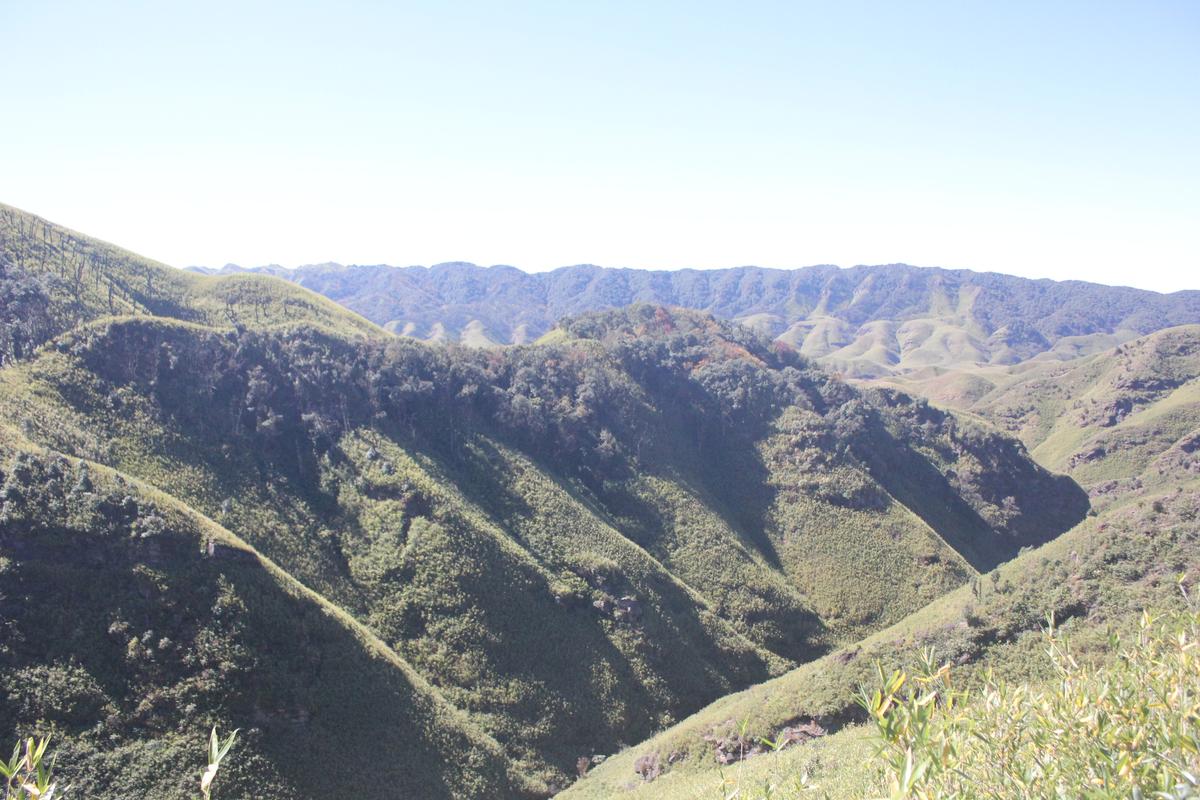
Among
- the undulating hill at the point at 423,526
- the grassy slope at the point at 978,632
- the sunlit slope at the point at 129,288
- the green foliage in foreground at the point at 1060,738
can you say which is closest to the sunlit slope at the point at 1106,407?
the undulating hill at the point at 423,526

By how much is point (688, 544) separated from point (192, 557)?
47831 mm

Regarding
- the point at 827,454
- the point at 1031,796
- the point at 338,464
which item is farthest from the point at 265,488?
the point at 827,454

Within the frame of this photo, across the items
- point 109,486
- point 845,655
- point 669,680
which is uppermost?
point 109,486

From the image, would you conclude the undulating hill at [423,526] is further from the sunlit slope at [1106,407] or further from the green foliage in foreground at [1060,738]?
the green foliage in foreground at [1060,738]

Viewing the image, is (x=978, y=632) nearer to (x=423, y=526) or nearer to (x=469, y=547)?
(x=469, y=547)

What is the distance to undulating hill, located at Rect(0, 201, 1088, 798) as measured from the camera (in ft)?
122

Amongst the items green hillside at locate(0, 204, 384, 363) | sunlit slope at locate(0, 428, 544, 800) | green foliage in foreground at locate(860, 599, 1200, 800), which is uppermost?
green hillside at locate(0, 204, 384, 363)

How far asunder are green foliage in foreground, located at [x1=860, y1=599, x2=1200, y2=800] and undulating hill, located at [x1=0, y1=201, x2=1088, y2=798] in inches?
1435

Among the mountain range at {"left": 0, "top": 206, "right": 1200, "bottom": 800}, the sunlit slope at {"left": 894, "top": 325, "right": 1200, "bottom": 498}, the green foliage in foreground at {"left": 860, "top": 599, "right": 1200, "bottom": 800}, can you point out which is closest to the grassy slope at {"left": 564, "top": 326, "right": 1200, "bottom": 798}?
the mountain range at {"left": 0, "top": 206, "right": 1200, "bottom": 800}

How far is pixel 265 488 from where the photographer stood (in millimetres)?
56781

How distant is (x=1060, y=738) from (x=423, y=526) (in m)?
53.2

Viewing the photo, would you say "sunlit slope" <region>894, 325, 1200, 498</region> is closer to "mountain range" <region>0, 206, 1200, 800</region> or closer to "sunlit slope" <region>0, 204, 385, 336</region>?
"mountain range" <region>0, 206, 1200, 800</region>

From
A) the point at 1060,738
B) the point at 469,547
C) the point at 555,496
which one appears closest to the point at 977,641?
the point at 1060,738

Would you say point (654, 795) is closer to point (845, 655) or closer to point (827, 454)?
point (845, 655)
